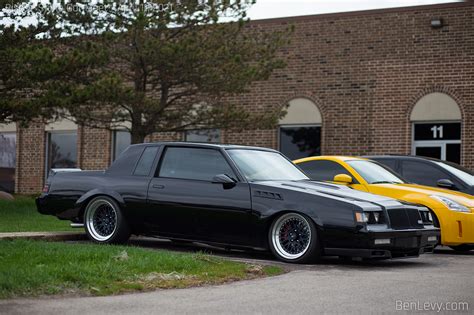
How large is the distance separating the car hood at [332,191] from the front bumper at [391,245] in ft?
1.37

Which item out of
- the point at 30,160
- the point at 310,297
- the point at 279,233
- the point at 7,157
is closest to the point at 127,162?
the point at 279,233

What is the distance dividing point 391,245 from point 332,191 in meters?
0.98

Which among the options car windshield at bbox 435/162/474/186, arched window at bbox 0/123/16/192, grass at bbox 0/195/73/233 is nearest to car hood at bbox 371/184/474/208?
car windshield at bbox 435/162/474/186

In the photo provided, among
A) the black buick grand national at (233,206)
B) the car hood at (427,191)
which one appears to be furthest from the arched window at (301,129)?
the black buick grand national at (233,206)

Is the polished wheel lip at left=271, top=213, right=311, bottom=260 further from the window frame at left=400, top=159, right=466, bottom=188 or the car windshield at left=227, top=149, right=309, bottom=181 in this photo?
the window frame at left=400, top=159, right=466, bottom=188

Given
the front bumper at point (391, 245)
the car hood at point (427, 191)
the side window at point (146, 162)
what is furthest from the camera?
the car hood at point (427, 191)

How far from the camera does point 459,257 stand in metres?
12.7

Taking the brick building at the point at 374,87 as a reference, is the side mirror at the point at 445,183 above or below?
below

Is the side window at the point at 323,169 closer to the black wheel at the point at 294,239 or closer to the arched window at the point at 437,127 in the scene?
the black wheel at the point at 294,239

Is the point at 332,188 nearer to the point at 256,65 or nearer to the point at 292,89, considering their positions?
the point at 256,65

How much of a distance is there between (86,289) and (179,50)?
554 inches

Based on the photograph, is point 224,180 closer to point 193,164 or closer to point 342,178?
point 193,164

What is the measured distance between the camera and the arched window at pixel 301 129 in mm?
26264

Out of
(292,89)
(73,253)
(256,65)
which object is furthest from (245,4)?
(73,253)
